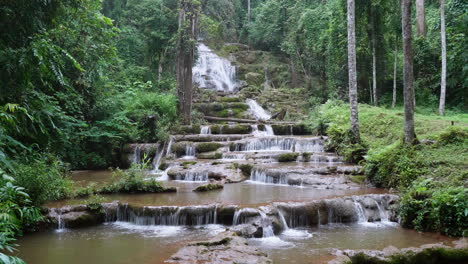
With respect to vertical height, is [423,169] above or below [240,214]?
above

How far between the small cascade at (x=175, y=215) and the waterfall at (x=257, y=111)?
15403 millimetres

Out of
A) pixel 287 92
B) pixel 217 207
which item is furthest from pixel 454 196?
pixel 287 92

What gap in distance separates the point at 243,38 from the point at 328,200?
3260cm

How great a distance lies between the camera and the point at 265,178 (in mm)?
11969

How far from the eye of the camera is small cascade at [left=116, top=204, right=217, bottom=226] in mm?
8180

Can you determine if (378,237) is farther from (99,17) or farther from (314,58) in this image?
(314,58)

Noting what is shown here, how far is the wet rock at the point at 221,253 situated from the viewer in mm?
5484

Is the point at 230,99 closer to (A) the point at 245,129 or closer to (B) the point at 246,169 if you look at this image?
(A) the point at 245,129

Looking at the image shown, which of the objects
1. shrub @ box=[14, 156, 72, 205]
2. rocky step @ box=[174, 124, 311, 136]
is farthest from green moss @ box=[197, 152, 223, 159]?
shrub @ box=[14, 156, 72, 205]

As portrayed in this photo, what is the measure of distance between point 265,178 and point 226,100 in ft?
44.3

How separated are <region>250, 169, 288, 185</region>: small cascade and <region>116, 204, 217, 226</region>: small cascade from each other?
3942 millimetres

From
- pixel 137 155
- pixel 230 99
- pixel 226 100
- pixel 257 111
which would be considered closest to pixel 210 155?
pixel 137 155

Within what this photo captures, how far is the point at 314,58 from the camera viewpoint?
27.6 metres

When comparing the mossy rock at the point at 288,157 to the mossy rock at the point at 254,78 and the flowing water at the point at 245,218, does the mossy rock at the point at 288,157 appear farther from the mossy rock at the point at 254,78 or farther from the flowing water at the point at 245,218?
the mossy rock at the point at 254,78
